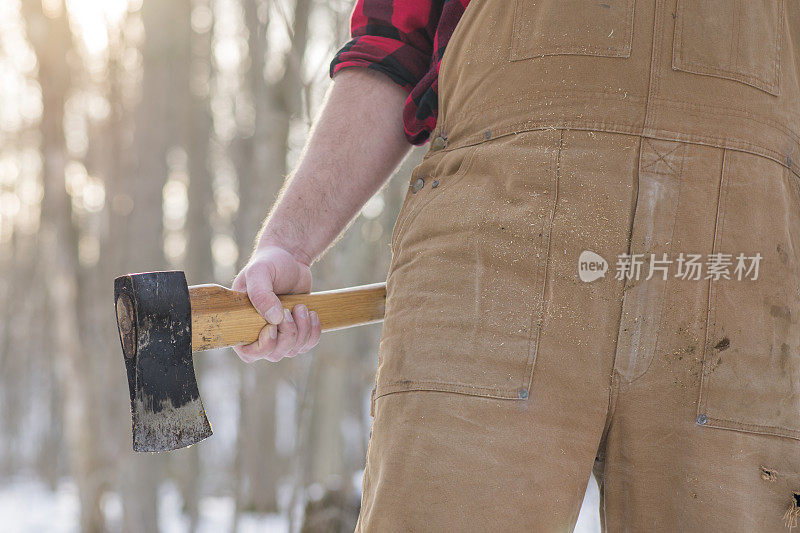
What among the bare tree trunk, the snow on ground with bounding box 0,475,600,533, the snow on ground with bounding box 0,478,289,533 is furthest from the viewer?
the snow on ground with bounding box 0,478,289,533

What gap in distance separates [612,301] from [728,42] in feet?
1.74

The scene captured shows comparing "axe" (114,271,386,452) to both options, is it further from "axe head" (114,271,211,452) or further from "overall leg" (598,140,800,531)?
"overall leg" (598,140,800,531)

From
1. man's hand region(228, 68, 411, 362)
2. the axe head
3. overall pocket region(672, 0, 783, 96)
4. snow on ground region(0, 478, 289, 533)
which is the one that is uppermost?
overall pocket region(672, 0, 783, 96)

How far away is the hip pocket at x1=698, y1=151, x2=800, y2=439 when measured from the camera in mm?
1197

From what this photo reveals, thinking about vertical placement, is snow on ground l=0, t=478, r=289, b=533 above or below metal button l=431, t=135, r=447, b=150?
below

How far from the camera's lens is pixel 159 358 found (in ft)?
4.64

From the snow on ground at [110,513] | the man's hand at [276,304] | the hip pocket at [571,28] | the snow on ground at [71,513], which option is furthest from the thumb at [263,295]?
the snow on ground at [71,513]

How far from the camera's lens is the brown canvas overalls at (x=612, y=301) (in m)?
1.18

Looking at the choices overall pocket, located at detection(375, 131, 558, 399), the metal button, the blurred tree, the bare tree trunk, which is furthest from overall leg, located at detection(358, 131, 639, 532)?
the bare tree trunk

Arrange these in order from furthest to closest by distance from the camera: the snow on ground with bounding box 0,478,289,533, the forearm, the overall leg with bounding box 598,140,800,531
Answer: the snow on ground with bounding box 0,478,289,533
the forearm
the overall leg with bounding box 598,140,800,531

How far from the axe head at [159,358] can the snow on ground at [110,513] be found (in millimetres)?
5536

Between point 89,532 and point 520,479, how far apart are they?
7.76 metres

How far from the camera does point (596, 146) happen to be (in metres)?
1.27

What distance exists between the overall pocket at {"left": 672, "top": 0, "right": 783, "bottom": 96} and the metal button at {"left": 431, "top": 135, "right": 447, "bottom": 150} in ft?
1.52
